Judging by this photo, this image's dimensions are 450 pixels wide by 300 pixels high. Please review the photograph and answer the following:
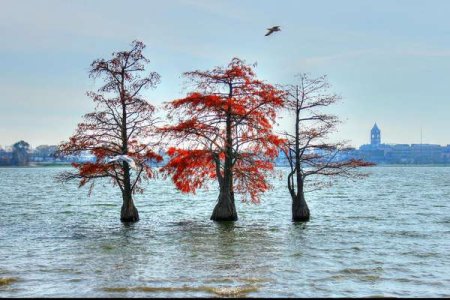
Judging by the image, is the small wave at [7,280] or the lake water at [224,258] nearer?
the lake water at [224,258]

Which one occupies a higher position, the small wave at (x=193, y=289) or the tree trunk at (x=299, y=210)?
the tree trunk at (x=299, y=210)

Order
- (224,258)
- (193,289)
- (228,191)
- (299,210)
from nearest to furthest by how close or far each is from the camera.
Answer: (193,289) < (224,258) < (228,191) < (299,210)

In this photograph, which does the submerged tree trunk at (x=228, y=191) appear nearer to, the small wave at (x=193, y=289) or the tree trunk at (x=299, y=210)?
the tree trunk at (x=299, y=210)

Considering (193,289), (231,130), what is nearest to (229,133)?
(231,130)

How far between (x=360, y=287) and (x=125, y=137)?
90.7 feet

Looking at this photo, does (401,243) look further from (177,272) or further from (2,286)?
(2,286)

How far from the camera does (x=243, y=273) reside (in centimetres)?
2866

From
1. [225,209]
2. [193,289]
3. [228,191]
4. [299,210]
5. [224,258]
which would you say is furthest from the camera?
[299,210]

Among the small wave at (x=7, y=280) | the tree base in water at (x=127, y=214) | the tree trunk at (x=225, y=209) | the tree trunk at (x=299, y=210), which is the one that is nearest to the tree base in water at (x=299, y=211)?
the tree trunk at (x=299, y=210)

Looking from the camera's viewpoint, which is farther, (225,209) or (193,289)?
(225,209)

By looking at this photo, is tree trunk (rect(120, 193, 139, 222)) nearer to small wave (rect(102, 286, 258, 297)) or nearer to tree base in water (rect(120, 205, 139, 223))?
tree base in water (rect(120, 205, 139, 223))

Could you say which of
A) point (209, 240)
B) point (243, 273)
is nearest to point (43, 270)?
point (243, 273)

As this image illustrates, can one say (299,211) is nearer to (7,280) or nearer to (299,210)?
(299,210)

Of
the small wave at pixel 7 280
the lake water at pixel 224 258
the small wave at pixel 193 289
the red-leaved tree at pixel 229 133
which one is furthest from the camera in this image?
the red-leaved tree at pixel 229 133
